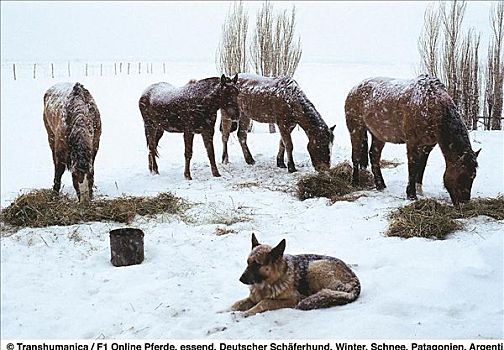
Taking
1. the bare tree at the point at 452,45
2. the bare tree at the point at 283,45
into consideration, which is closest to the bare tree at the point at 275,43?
the bare tree at the point at 283,45

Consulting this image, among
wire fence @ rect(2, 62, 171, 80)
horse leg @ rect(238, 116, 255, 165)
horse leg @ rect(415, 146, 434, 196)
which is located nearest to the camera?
horse leg @ rect(415, 146, 434, 196)

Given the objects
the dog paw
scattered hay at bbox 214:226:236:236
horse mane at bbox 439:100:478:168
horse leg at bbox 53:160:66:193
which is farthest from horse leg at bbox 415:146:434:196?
horse leg at bbox 53:160:66:193

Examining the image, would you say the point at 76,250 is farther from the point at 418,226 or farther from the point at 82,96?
the point at 418,226

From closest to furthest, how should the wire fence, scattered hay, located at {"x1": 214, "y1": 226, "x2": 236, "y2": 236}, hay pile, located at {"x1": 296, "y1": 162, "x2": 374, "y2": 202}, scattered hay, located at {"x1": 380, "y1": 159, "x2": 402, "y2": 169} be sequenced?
scattered hay, located at {"x1": 214, "y1": 226, "x2": 236, "y2": 236}, hay pile, located at {"x1": 296, "y1": 162, "x2": 374, "y2": 202}, scattered hay, located at {"x1": 380, "y1": 159, "x2": 402, "y2": 169}, the wire fence

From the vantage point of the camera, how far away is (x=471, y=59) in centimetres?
1469

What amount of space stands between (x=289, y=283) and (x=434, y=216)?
2545 millimetres

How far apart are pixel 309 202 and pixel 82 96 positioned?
3644mm

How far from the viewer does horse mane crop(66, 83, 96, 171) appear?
666 cm

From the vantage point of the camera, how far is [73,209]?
616 cm

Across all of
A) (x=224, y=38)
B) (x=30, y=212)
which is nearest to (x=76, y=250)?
(x=30, y=212)

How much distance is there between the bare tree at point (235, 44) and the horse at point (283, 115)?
465 cm

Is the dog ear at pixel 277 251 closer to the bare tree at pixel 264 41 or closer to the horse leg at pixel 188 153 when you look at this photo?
the horse leg at pixel 188 153

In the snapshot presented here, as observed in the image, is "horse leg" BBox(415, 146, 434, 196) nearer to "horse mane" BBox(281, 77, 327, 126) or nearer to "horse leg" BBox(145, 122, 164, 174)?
"horse mane" BBox(281, 77, 327, 126)

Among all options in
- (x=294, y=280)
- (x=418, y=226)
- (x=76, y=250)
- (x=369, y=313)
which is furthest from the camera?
(x=418, y=226)
